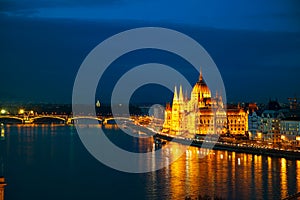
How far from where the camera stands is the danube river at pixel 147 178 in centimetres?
1116

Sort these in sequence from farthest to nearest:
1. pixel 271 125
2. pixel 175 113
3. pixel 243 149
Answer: pixel 175 113 < pixel 271 125 < pixel 243 149

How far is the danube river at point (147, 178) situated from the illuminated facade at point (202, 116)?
9.28 meters

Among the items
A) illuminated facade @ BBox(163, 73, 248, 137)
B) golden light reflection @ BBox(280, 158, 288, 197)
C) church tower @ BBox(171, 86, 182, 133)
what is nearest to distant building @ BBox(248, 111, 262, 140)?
illuminated facade @ BBox(163, 73, 248, 137)

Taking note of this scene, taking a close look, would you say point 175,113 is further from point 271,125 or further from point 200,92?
point 271,125

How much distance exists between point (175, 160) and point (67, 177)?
13.7 feet

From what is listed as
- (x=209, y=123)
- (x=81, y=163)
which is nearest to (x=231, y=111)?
(x=209, y=123)

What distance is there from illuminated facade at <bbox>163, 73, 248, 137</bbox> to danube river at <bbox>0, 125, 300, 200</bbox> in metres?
9.28

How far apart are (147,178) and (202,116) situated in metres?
15.4

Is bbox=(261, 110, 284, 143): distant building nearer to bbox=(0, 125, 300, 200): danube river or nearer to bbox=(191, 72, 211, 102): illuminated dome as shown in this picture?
bbox=(0, 125, 300, 200): danube river

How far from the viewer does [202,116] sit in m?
28.1

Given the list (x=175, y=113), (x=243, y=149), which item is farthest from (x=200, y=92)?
(x=243, y=149)

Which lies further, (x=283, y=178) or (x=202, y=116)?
(x=202, y=116)

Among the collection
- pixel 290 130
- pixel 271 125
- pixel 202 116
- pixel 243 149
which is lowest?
pixel 243 149

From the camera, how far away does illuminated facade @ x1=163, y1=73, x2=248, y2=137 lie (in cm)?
2745
